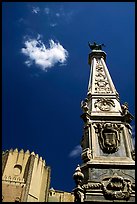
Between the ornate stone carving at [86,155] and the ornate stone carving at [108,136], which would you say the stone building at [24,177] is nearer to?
the ornate stone carving at [108,136]

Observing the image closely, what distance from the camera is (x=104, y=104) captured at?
50.5 feet

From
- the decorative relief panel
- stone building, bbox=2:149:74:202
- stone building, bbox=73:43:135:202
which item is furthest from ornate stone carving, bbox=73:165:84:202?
stone building, bbox=2:149:74:202

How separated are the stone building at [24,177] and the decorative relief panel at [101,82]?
47.7 meters

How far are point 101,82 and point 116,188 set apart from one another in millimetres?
8167

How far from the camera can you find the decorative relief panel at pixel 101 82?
661 inches

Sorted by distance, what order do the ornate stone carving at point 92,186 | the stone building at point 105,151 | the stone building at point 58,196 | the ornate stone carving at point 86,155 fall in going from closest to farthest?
1. the stone building at point 105,151
2. the ornate stone carving at point 92,186
3. the ornate stone carving at point 86,155
4. the stone building at point 58,196

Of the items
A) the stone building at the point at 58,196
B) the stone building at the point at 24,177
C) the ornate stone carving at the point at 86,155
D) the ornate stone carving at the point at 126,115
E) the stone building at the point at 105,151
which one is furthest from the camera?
the stone building at the point at 24,177

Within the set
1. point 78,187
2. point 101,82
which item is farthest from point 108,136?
point 101,82

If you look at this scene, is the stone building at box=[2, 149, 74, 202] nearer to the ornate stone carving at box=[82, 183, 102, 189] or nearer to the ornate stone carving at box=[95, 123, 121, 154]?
the ornate stone carving at box=[95, 123, 121, 154]

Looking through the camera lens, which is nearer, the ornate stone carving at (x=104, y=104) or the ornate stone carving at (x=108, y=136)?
the ornate stone carving at (x=108, y=136)

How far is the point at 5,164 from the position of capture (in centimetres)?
A: 6956

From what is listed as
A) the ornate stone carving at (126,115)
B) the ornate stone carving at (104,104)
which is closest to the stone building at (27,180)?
the ornate stone carving at (104,104)

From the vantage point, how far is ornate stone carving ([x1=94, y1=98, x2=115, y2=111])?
15.1 m

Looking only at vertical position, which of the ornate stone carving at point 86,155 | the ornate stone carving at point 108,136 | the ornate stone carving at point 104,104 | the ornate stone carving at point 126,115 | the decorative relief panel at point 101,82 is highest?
the decorative relief panel at point 101,82
